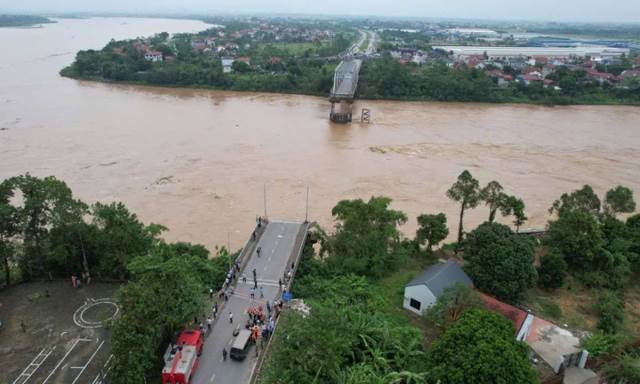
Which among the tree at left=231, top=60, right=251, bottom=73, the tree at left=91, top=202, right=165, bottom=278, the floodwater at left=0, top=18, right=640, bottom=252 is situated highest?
the tree at left=231, top=60, right=251, bottom=73

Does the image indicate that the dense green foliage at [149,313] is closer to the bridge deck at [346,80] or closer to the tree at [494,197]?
the tree at [494,197]

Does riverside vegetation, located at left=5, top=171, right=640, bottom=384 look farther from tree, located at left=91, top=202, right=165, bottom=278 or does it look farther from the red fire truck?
the red fire truck

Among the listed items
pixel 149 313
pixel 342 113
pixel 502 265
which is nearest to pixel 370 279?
pixel 502 265

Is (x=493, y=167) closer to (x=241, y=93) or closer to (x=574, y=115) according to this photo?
(x=574, y=115)

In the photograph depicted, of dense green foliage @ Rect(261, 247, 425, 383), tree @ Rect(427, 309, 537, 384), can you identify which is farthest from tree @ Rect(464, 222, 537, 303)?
tree @ Rect(427, 309, 537, 384)

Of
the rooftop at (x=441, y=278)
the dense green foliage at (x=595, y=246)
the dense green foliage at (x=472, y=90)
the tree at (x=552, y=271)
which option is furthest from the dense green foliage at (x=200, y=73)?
the rooftop at (x=441, y=278)

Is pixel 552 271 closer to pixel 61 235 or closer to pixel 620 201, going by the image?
pixel 620 201

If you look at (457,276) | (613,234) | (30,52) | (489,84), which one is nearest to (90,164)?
(457,276)
